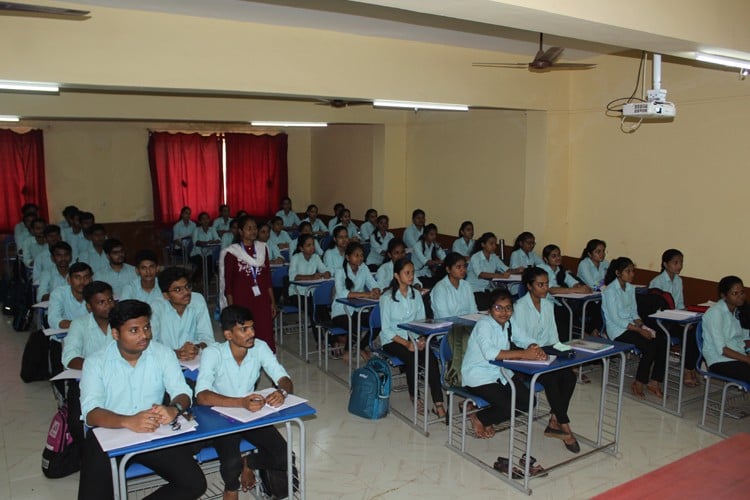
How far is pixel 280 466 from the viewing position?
3.58 metres

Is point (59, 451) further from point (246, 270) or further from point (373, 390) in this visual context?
point (373, 390)

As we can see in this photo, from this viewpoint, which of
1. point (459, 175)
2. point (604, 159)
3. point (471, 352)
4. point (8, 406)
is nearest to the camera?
point (471, 352)

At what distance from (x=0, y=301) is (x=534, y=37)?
26.5 feet

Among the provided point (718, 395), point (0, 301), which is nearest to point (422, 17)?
point (718, 395)

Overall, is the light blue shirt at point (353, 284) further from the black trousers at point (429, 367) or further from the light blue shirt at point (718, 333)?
the light blue shirt at point (718, 333)

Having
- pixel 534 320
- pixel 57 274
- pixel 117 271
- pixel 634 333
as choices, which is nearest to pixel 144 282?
pixel 117 271

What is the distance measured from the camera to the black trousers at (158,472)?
9.99 ft

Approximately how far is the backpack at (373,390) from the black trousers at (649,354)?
2.31 meters

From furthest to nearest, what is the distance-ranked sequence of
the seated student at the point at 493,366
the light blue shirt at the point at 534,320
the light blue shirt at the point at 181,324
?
1. the light blue shirt at the point at 534,320
2. the light blue shirt at the point at 181,324
3. the seated student at the point at 493,366

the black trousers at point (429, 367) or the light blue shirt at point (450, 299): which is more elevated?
the light blue shirt at point (450, 299)

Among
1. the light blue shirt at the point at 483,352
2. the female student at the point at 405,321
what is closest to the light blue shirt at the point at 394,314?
the female student at the point at 405,321

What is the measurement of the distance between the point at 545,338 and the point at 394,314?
1.26 metres

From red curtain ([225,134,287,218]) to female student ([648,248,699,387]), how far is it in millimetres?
8664

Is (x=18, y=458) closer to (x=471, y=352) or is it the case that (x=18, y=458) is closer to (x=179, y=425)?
(x=179, y=425)
